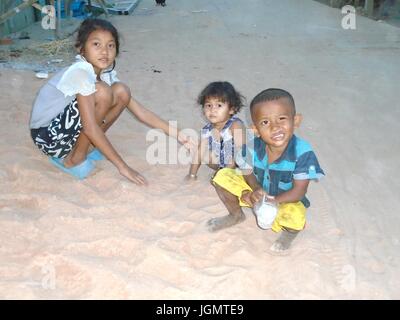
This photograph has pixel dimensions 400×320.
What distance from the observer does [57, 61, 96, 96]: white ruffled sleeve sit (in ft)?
8.54

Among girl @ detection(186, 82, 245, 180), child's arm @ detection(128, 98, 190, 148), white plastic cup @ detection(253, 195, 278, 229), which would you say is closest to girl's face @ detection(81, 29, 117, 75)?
child's arm @ detection(128, 98, 190, 148)

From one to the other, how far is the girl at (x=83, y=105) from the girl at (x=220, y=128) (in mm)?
464

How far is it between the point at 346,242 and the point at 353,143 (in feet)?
4.40

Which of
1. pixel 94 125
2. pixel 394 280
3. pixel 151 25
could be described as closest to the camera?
pixel 394 280

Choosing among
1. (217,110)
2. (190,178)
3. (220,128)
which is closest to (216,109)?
(217,110)

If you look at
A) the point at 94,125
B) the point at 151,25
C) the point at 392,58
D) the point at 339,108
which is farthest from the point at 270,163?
the point at 151,25

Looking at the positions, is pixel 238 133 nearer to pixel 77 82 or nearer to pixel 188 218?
pixel 188 218

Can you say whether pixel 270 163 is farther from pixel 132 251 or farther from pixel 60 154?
pixel 60 154

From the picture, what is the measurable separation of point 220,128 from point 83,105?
0.86m

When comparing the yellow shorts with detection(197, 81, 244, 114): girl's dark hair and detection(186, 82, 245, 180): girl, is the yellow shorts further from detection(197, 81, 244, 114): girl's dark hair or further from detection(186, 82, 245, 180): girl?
detection(197, 81, 244, 114): girl's dark hair

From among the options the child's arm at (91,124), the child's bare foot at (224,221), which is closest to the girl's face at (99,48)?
the child's arm at (91,124)

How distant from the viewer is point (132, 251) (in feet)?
7.39

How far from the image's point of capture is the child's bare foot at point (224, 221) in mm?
2467

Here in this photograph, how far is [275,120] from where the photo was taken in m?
2.13
